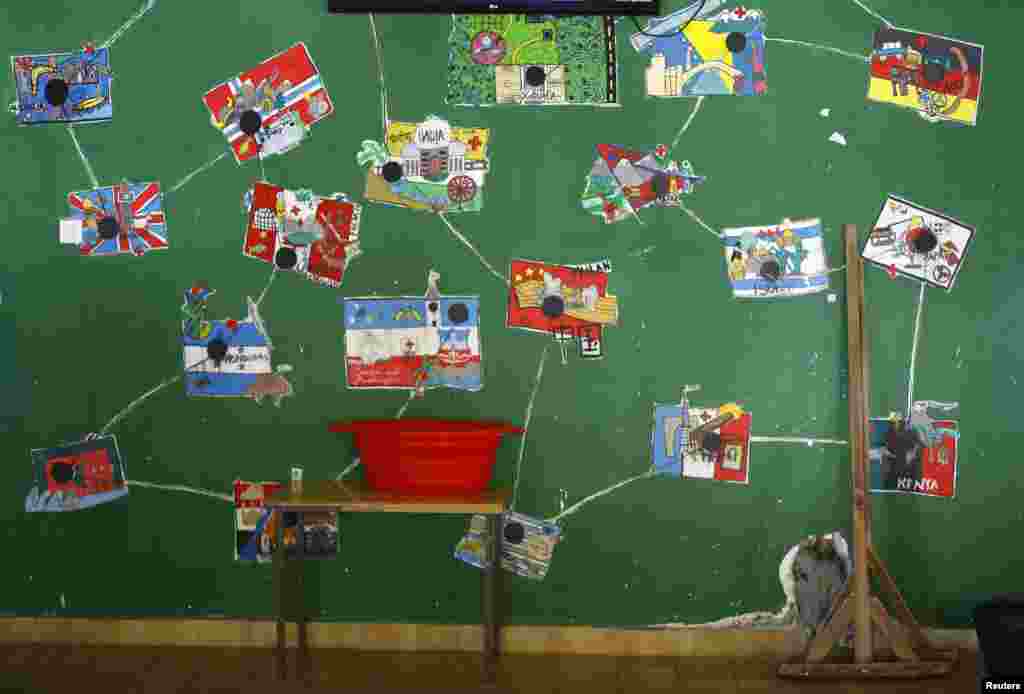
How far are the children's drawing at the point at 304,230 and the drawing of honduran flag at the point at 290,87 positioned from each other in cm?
23

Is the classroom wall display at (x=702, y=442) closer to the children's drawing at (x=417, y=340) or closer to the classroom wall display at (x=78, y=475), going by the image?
the children's drawing at (x=417, y=340)

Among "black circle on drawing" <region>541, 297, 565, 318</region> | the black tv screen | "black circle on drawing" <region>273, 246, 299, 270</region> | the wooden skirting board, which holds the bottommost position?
the wooden skirting board

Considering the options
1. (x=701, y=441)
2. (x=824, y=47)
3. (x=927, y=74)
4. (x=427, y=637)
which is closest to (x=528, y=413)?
(x=701, y=441)

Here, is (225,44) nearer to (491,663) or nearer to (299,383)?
(299,383)

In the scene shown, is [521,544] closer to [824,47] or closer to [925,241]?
[925,241]

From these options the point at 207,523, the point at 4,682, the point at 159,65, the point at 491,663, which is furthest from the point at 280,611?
the point at 159,65

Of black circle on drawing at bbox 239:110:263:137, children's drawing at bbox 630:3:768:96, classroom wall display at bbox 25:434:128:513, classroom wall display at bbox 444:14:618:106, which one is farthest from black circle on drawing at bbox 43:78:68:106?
children's drawing at bbox 630:3:768:96

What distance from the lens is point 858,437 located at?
2.85m

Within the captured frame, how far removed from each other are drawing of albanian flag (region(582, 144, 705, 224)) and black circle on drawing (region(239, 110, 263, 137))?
3.46ft

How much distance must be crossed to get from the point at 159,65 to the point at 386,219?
2.82ft

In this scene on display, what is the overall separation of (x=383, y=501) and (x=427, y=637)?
59 cm

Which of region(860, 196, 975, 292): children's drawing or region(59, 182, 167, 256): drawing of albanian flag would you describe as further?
region(59, 182, 167, 256): drawing of albanian flag

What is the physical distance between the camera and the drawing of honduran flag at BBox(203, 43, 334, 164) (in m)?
2.94

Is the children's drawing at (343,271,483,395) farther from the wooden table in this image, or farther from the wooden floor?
the wooden floor
